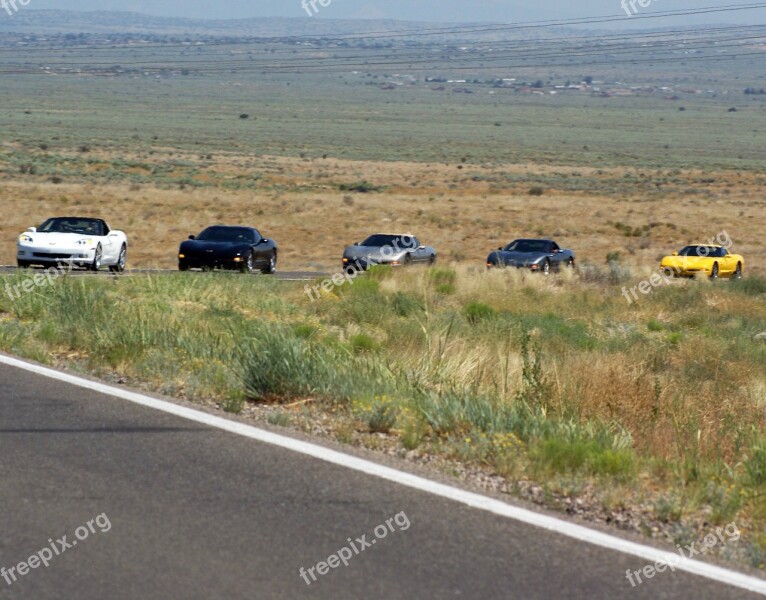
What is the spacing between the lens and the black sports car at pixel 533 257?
3366cm

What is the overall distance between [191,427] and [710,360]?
10.2 metres

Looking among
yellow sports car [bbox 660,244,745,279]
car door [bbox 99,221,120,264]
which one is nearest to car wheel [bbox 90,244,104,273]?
Answer: car door [bbox 99,221,120,264]

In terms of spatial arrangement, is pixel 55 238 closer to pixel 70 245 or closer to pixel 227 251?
pixel 70 245

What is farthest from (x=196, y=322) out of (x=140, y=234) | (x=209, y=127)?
(x=209, y=127)

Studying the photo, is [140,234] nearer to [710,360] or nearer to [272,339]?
[710,360]

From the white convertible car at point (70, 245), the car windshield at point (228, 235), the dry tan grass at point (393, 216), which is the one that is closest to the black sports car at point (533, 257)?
the dry tan grass at point (393, 216)

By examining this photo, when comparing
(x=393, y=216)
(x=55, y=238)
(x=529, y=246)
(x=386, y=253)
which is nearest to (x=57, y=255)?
(x=55, y=238)

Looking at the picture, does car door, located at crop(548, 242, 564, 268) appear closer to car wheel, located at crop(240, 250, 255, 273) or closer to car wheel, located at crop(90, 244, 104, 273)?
car wheel, located at crop(240, 250, 255, 273)

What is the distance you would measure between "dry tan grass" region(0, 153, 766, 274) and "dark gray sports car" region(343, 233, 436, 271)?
5.64 meters

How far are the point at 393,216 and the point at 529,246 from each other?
20.4 meters

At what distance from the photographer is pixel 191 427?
8.37m

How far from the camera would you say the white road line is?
18.7ft
